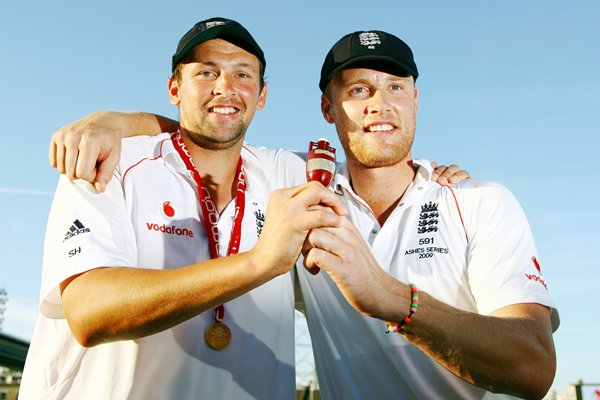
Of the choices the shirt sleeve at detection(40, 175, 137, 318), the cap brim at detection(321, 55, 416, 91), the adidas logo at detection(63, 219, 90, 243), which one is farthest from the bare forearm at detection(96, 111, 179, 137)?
the cap brim at detection(321, 55, 416, 91)

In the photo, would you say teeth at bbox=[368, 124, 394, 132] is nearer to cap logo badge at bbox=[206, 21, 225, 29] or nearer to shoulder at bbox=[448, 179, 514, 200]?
shoulder at bbox=[448, 179, 514, 200]

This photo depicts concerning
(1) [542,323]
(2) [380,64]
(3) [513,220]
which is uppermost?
(2) [380,64]

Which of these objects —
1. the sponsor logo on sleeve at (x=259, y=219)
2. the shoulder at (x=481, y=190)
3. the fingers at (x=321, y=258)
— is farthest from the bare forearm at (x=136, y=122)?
the shoulder at (x=481, y=190)

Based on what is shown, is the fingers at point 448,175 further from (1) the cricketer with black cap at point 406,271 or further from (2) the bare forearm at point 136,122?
(2) the bare forearm at point 136,122

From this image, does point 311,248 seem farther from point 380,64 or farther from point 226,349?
point 380,64

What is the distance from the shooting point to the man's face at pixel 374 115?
13.8ft

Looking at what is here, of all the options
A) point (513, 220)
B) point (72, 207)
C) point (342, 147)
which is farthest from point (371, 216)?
point (72, 207)

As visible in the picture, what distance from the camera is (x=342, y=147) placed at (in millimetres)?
4473

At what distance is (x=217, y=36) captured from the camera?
3.89 metres

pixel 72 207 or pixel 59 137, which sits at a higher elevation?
pixel 59 137

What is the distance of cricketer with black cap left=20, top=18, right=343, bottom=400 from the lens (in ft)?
8.86

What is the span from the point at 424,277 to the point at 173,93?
6.68ft

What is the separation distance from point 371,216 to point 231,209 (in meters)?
0.97

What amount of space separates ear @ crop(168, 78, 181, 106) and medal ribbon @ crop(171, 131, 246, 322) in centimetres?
41
